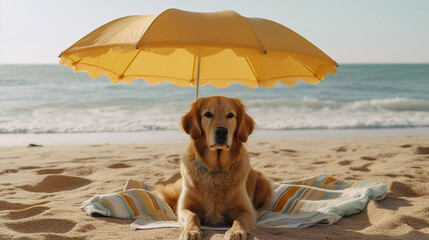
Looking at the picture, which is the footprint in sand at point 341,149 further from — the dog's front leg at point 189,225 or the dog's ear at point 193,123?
the dog's front leg at point 189,225

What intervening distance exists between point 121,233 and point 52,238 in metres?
0.54

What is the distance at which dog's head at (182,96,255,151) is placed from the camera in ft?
12.6

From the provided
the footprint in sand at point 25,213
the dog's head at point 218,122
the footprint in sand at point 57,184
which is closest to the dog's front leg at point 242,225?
the dog's head at point 218,122

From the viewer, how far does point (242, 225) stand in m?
3.53

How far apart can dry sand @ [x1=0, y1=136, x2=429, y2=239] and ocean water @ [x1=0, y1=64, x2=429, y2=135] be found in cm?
391

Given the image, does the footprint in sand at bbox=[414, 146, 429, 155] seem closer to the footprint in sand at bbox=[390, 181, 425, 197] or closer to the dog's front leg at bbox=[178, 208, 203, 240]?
the footprint in sand at bbox=[390, 181, 425, 197]

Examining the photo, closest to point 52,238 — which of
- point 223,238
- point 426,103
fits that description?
point 223,238

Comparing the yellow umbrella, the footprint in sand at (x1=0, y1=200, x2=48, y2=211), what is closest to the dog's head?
the yellow umbrella

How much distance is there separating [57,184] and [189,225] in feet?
9.34

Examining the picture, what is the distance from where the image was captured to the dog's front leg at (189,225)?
10.6ft

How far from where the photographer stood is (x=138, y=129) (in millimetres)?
13172

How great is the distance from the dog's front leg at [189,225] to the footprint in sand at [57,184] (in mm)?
2289

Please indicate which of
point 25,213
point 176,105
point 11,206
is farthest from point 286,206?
point 176,105

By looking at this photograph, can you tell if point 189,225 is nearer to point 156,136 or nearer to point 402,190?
point 402,190
